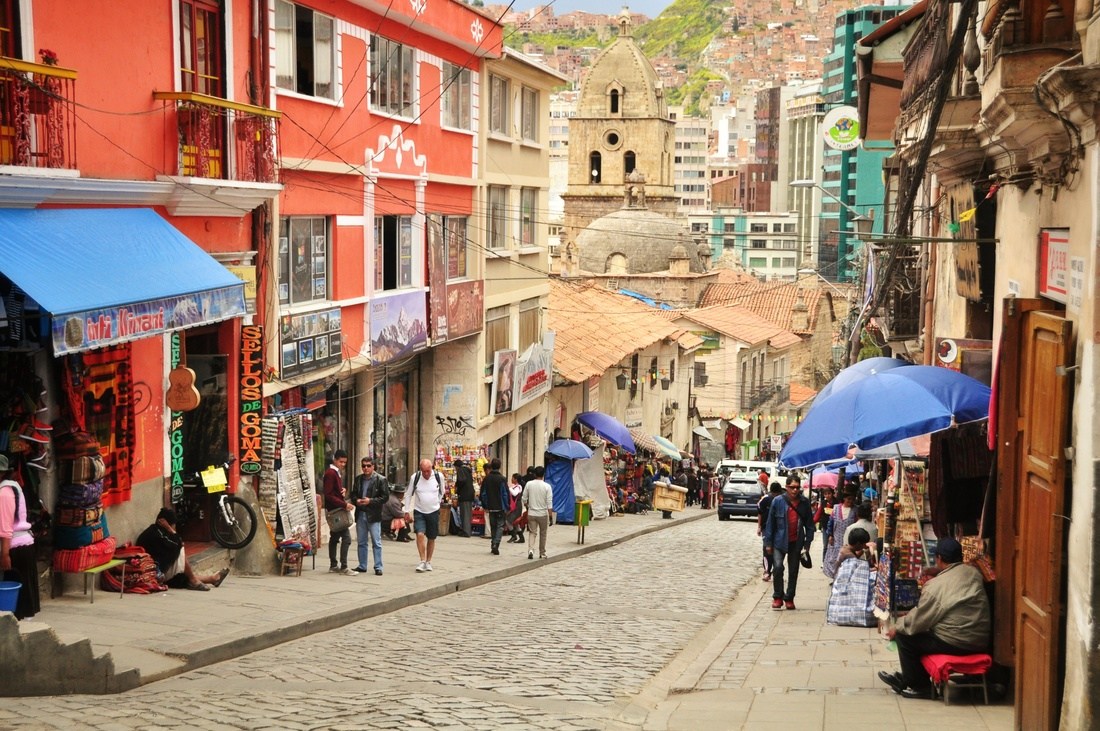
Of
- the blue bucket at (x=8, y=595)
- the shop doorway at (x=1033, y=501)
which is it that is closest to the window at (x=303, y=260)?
the blue bucket at (x=8, y=595)

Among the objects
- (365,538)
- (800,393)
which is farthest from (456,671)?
(800,393)

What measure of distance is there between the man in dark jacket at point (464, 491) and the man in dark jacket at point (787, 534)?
8034mm

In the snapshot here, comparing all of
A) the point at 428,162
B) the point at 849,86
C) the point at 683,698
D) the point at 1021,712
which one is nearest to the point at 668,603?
the point at 683,698

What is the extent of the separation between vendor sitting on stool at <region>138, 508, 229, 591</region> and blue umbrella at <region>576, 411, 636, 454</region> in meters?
18.2

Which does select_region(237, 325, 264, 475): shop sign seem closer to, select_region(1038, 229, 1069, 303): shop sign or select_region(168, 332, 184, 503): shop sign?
select_region(168, 332, 184, 503): shop sign

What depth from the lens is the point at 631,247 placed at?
87.6 metres

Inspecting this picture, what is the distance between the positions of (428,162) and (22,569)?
14088mm

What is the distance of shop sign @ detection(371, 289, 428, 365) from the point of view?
21.8 meters

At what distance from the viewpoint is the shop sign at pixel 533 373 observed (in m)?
30.2

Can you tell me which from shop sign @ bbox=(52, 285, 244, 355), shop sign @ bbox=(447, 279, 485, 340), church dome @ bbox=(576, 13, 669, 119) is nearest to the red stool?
shop sign @ bbox=(52, 285, 244, 355)

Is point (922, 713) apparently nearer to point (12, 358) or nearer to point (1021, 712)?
point (1021, 712)

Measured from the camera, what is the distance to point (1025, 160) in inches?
370

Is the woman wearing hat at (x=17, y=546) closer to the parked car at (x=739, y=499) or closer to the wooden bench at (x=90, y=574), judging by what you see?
the wooden bench at (x=90, y=574)

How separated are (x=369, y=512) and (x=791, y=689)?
24.9ft
